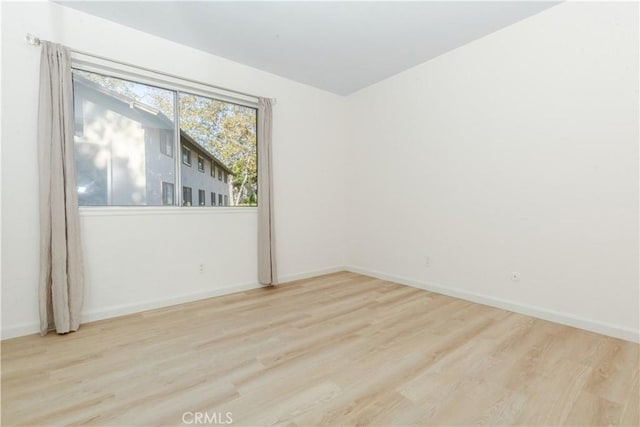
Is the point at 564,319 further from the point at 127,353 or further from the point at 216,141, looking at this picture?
the point at 216,141

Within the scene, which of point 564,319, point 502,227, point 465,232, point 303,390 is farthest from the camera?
point 465,232

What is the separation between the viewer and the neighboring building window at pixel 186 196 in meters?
3.08

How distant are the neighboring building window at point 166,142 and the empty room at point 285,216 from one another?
0.9 inches

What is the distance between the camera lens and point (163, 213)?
9.53 ft

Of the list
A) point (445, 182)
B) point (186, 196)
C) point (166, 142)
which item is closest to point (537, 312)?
point (445, 182)

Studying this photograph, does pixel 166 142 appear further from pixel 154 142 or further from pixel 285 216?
pixel 285 216

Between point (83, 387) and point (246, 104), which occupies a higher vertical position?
point (246, 104)

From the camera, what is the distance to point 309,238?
161 inches

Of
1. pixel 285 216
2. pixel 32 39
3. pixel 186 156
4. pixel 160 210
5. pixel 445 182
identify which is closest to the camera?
pixel 32 39

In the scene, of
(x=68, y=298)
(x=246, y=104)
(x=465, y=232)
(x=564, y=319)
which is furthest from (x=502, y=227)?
(x=68, y=298)

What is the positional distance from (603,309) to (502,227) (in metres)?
0.94

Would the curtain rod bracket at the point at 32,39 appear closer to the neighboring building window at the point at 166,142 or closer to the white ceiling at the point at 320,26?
the white ceiling at the point at 320,26

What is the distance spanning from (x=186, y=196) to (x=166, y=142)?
59cm

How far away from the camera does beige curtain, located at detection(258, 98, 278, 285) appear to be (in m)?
3.48
